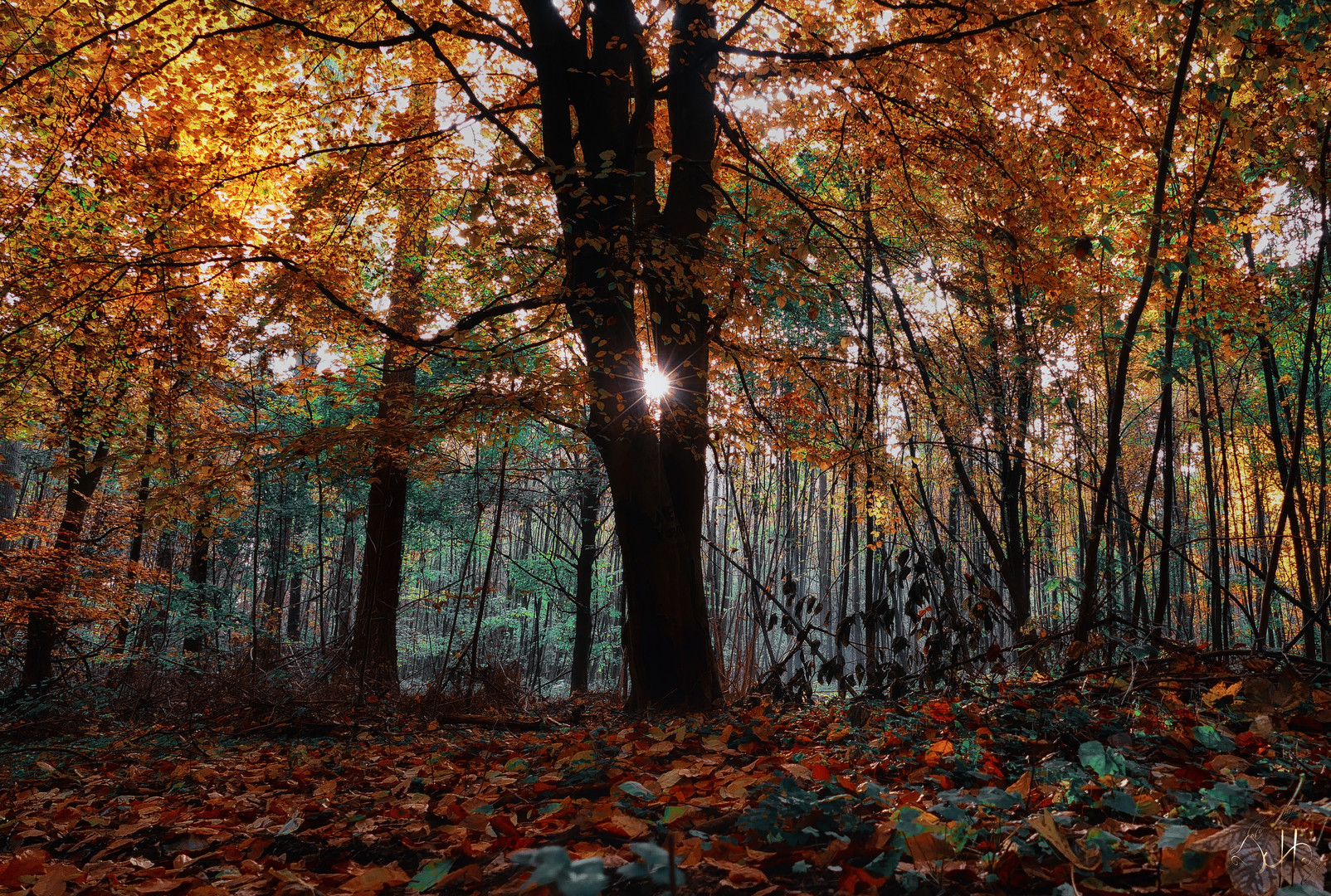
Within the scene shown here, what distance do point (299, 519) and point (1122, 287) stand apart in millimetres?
14485

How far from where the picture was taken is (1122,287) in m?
4.73

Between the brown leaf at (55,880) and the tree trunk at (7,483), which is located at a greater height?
the tree trunk at (7,483)

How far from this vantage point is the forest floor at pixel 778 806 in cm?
116

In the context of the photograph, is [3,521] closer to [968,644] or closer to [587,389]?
[587,389]

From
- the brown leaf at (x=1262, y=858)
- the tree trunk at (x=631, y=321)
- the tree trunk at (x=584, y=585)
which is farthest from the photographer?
the tree trunk at (x=584, y=585)

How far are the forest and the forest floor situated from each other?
17 millimetres

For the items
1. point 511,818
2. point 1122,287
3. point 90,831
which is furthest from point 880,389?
point 90,831

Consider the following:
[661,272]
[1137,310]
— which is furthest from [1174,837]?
[661,272]

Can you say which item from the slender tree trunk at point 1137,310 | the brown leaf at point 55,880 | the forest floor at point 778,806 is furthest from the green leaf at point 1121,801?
the brown leaf at point 55,880

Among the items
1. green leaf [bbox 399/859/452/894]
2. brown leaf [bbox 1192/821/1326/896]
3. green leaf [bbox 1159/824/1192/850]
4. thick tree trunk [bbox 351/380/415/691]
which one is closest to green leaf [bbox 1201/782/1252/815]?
brown leaf [bbox 1192/821/1326/896]

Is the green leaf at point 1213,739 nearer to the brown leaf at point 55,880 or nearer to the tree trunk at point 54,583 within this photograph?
the brown leaf at point 55,880

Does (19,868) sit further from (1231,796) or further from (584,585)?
(584,585)

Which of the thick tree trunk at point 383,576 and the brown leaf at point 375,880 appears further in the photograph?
the thick tree trunk at point 383,576

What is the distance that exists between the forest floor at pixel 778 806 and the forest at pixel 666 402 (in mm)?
17
